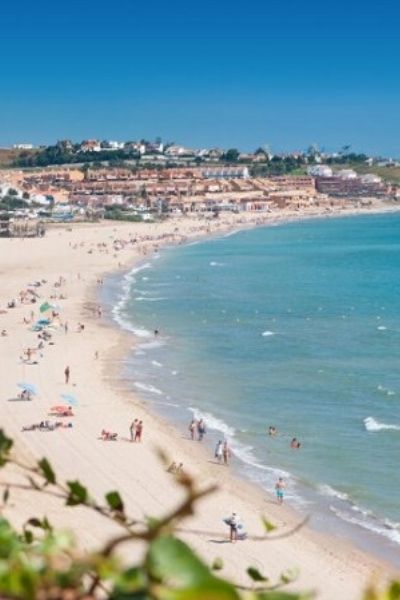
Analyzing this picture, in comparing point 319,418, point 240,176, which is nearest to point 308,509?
point 319,418

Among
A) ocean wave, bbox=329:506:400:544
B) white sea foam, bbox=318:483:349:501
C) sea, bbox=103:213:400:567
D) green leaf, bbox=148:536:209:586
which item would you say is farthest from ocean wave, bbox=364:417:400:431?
green leaf, bbox=148:536:209:586

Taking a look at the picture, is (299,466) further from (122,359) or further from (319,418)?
(122,359)

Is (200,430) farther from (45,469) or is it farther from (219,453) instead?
(45,469)

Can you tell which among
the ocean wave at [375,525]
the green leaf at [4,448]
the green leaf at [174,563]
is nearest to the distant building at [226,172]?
the ocean wave at [375,525]

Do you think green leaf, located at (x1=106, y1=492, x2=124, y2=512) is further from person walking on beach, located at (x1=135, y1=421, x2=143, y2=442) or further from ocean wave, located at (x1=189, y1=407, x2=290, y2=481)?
person walking on beach, located at (x1=135, y1=421, x2=143, y2=442)

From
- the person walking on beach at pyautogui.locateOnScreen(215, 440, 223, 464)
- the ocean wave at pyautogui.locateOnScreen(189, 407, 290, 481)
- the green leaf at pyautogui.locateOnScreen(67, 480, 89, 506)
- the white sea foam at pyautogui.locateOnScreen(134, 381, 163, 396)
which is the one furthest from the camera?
the white sea foam at pyautogui.locateOnScreen(134, 381, 163, 396)

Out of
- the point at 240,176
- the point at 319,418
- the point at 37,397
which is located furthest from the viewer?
the point at 240,176

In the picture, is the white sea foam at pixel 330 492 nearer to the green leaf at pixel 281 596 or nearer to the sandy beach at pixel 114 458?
the sandy beach at pixel 114 458
